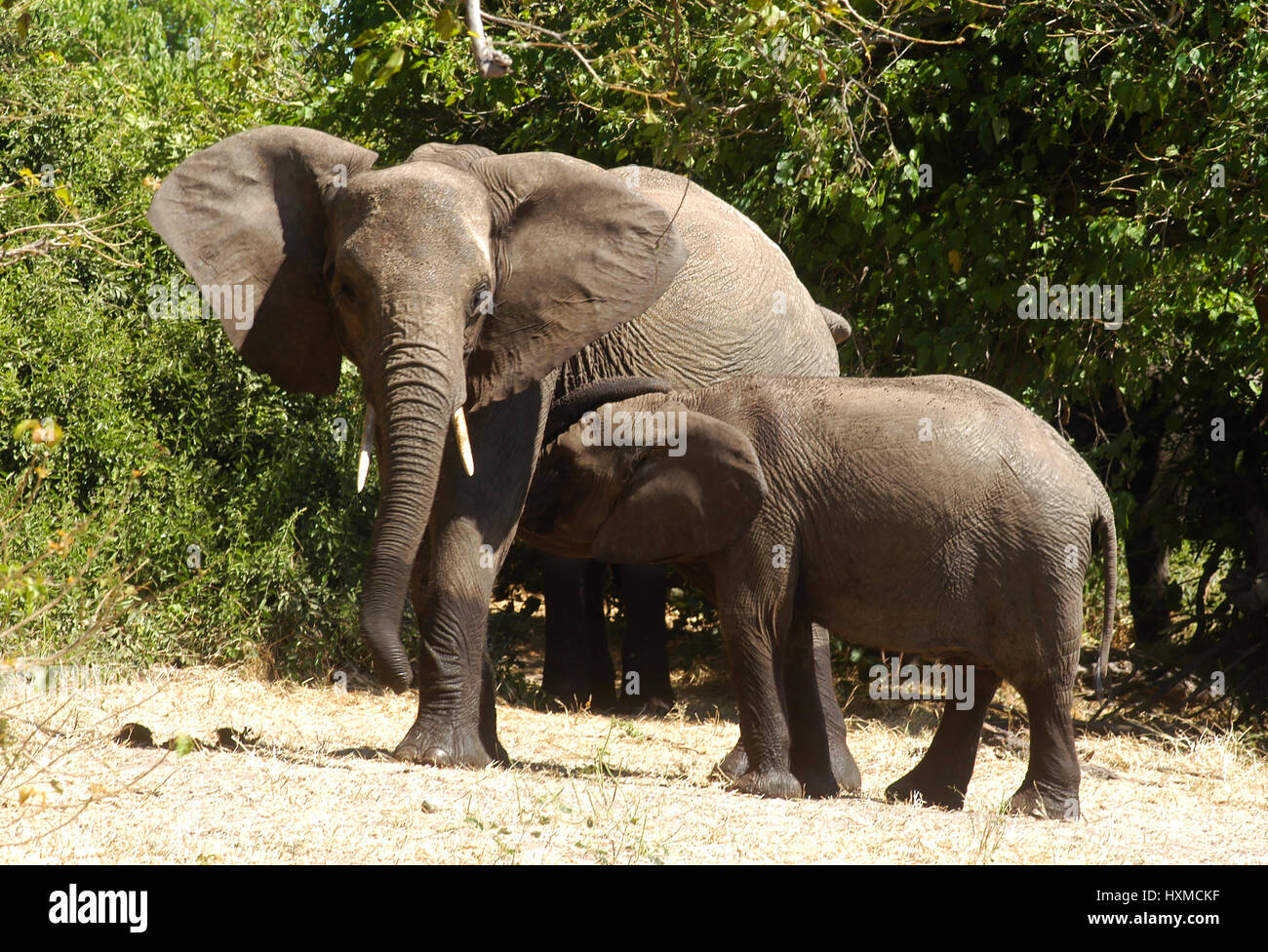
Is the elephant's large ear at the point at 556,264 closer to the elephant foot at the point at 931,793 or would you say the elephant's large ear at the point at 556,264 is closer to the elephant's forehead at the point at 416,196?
the elephant's forehead at the point at 416,196

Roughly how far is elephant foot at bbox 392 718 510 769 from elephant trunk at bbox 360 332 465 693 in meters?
0.66

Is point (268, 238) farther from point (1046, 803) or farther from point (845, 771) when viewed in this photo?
point (1046, 803)

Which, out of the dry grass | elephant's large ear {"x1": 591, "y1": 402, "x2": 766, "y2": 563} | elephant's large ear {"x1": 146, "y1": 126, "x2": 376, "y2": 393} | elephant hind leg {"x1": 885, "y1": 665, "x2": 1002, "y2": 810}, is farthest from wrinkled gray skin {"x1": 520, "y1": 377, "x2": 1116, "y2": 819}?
elephant's large ear {"x1": 146, "y1": 126, "x2": 376, "y2": 393}

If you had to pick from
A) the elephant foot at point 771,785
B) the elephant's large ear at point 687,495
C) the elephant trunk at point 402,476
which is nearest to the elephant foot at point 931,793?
the elephant foot at point 771,785

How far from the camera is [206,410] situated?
10789 mm

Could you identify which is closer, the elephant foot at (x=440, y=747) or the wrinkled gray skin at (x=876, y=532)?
the wrinkled gray skin at (x=876, y=532)

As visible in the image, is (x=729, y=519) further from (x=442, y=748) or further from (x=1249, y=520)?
(x=1249, y=520)

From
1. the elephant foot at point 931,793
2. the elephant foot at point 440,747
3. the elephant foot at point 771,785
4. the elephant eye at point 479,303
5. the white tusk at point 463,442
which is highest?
the elephant eye at point 479,303

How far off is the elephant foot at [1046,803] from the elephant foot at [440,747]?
227 centimetres

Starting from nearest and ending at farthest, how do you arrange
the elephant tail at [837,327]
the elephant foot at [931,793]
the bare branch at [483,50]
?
the bare branch at [483,50] → the elephant foot at [931,793] → the elephant tail at [837,327]

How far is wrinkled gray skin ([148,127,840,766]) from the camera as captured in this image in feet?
20.0

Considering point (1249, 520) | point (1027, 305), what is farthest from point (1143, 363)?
point (1249, 520)

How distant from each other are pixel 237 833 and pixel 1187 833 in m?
4.09

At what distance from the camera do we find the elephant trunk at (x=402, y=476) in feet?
19.2
